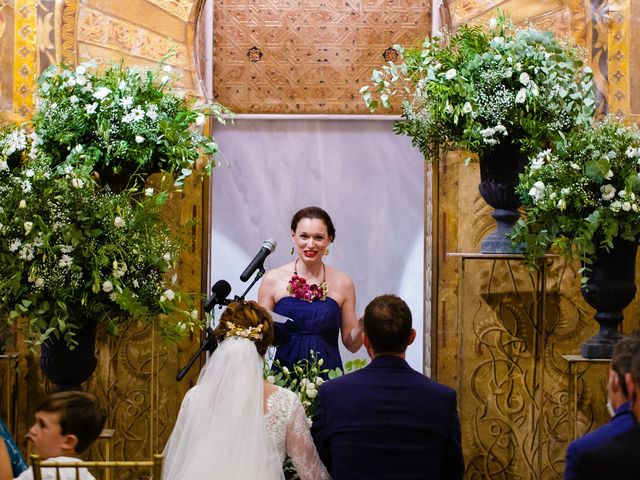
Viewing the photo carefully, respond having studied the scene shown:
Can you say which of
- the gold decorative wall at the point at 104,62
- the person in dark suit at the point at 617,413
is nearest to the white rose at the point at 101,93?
the gold decorative wall at the point at 104,62

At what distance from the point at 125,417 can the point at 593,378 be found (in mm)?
2609

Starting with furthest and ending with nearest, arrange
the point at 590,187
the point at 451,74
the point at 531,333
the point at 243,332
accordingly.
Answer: the point at 531,333, the point at 451,74, the point at 590,187, the point at 243,332

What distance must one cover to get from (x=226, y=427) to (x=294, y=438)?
9.7 inches

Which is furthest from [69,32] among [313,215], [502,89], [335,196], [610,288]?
[610,288]

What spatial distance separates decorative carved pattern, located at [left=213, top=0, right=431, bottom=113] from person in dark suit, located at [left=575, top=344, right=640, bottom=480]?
4.55 metres

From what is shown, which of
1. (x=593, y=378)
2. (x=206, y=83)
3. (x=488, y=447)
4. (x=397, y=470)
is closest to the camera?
(x=397, y=470)

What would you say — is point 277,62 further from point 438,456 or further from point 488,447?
point 438,456

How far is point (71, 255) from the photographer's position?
15.1ft

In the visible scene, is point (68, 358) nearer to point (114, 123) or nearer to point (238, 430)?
point (114, 123)

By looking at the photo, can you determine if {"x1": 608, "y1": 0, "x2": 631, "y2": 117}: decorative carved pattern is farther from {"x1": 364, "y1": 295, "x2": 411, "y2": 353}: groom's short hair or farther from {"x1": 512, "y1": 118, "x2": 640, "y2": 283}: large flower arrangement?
{"x1": 364, "y1": 295, "x2": 411, "y2": 353}: groom's short hair

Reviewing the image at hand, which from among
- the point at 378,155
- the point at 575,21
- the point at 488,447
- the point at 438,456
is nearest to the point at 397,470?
the point at 438,456

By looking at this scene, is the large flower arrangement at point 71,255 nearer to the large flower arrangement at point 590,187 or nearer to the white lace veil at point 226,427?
the white lace veil at point 226,427

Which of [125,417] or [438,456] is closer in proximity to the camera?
[438,456]

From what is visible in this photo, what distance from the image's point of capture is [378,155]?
22.8 ft
